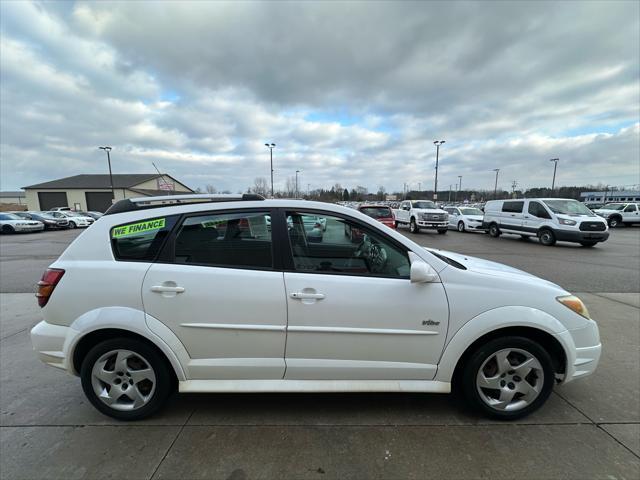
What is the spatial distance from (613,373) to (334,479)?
314 centimetres

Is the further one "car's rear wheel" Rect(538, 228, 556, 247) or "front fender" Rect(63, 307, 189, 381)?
"car's rear wheel" Rect(538, 228, 556, 247)

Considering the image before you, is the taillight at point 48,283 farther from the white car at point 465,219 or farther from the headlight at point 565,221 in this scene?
the white car at point 465,219

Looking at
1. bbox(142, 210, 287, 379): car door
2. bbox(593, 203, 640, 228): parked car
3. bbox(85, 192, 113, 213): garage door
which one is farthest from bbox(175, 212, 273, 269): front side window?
bbox(85, 192, 113, 213): garage door

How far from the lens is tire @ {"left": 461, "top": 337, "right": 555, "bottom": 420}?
2400mm

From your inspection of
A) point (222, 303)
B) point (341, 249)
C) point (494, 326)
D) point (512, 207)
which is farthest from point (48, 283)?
point (512, 207)

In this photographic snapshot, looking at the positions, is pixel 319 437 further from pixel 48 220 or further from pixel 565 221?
pixel 48 220

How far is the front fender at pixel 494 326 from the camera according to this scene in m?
2.33

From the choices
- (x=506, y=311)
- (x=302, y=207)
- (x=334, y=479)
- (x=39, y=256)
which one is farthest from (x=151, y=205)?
(x=39, y=256)

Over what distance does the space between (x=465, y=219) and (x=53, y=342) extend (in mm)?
21257

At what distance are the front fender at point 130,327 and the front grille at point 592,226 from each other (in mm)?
15263

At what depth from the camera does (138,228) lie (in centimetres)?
250

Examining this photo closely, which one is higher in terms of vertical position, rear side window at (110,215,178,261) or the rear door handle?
rear side window at (110,215,178,261)

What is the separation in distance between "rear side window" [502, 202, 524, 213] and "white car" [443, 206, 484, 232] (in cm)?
335

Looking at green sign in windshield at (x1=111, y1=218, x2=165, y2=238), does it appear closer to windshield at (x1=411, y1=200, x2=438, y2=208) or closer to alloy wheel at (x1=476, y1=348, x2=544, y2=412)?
alloy wheel at (x1=476, y1=348, x2=544, y2=412)
